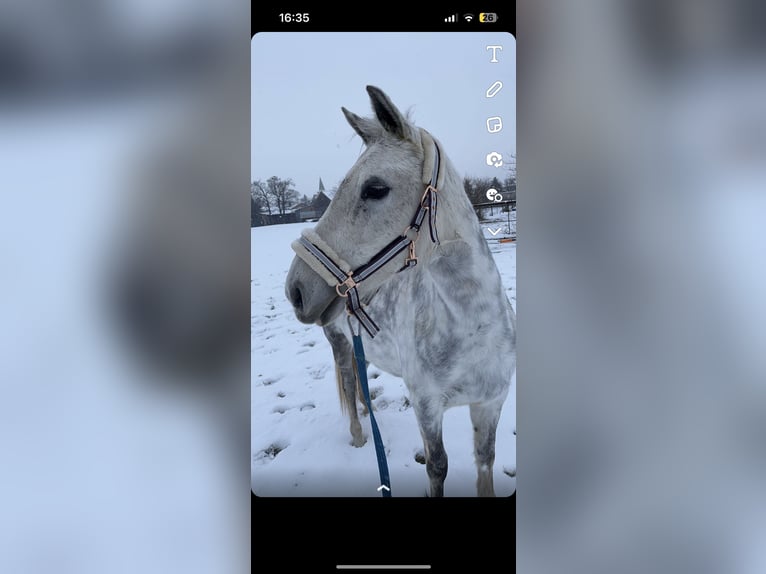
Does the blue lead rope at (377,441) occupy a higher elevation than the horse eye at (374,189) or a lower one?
lower

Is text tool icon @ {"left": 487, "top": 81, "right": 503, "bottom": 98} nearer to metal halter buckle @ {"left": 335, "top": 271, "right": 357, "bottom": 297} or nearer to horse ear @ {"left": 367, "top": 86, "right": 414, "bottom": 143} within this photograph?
horse ear @ {"left": 367, "top": 86, "right": 414, "bottom": 143}

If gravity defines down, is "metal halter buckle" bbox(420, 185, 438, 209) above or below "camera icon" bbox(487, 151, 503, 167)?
below

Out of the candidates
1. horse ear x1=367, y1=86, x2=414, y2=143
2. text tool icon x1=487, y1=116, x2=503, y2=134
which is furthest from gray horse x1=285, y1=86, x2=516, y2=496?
text tool icon x1=487, y1=116, x2=503, y2=134

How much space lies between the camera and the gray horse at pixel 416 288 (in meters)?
0.95

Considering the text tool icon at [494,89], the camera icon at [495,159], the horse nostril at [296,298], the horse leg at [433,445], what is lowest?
the horse leg at [433,445]

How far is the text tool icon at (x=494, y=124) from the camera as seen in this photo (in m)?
0.95

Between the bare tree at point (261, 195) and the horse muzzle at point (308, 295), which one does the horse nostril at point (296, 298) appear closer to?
the horse muzzle at point (308, 295)

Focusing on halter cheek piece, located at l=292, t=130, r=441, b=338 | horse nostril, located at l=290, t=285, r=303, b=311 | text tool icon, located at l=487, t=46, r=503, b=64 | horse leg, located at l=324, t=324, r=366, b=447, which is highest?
text tool icon, located at l=487, t=46, r=503, b=64

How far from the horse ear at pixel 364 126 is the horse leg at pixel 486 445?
59cm

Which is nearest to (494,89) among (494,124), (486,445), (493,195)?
(494,124)

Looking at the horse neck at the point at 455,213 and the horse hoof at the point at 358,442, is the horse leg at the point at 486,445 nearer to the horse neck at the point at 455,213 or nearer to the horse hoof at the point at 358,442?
the horse hoof at the point at 358,442

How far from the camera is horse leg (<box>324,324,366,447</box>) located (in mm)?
942

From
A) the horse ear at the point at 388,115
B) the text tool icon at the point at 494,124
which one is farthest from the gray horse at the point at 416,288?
the text tool icon at the point at 494,124
